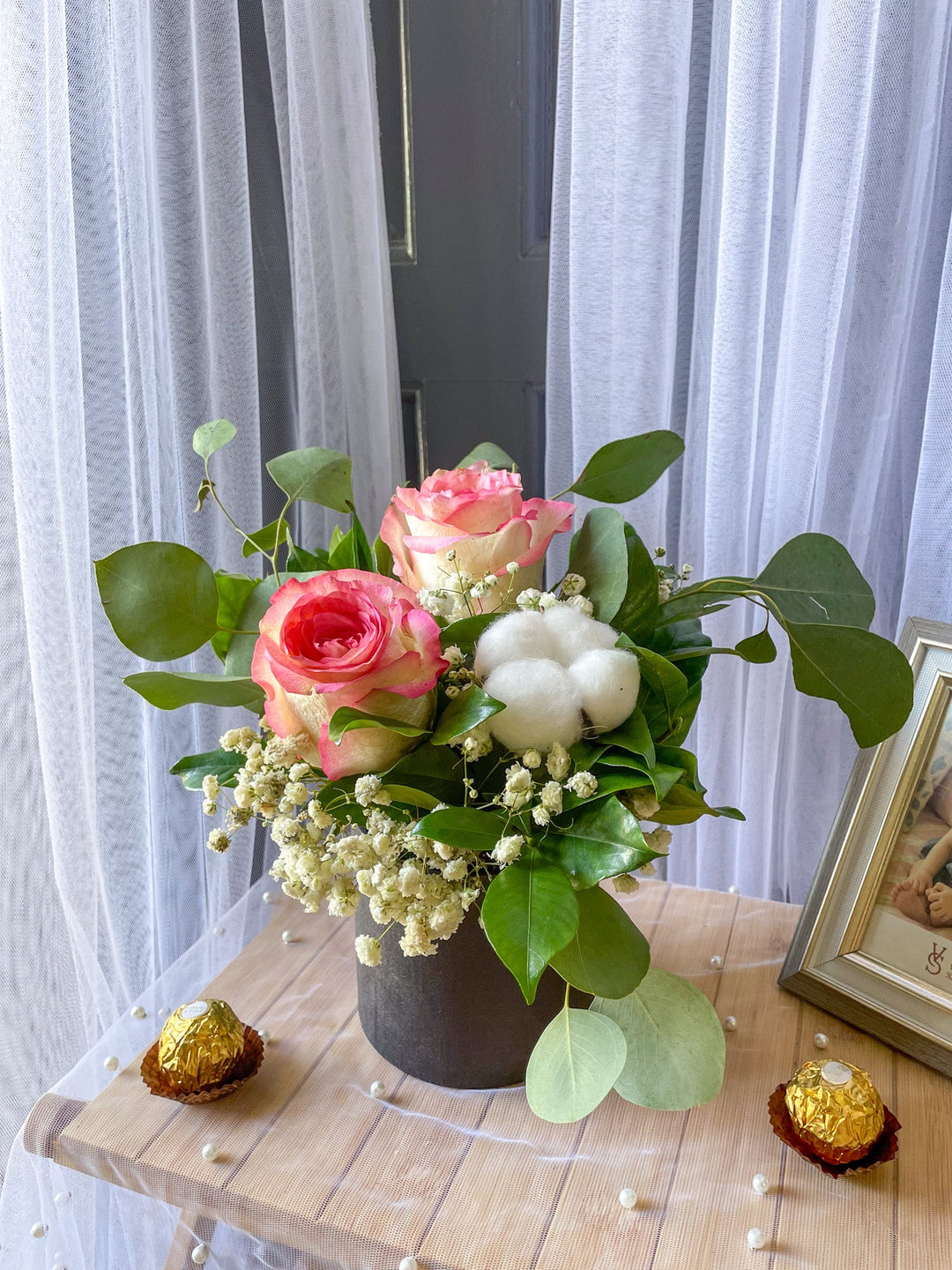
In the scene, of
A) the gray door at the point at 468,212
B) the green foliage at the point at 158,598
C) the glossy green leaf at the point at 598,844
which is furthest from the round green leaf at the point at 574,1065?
the gray door at the point at 468,212

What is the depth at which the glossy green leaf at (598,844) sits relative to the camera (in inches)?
20.2

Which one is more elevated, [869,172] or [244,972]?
[869,172]

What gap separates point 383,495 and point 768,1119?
0.69 meters

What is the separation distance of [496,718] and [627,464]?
0.23 m

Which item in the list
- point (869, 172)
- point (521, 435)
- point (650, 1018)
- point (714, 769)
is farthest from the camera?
point (521, 435)

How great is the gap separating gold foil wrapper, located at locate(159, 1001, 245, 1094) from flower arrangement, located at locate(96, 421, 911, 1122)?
134 mm

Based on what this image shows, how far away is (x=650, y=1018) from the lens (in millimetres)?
615

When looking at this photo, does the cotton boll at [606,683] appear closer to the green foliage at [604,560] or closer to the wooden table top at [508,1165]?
the green foliage at [604,560]

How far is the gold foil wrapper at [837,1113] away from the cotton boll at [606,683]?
0.27 metres

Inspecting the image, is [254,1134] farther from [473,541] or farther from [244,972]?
[473,541]

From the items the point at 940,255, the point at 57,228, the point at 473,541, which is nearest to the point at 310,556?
the point at 473,541

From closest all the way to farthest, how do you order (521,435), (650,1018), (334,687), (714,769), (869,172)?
(334,687) → (650,1018) → (869,172) → (714,769) → (521,435)

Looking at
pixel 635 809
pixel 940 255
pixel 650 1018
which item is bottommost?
pixel 650 1018

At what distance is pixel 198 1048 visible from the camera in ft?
2.16
